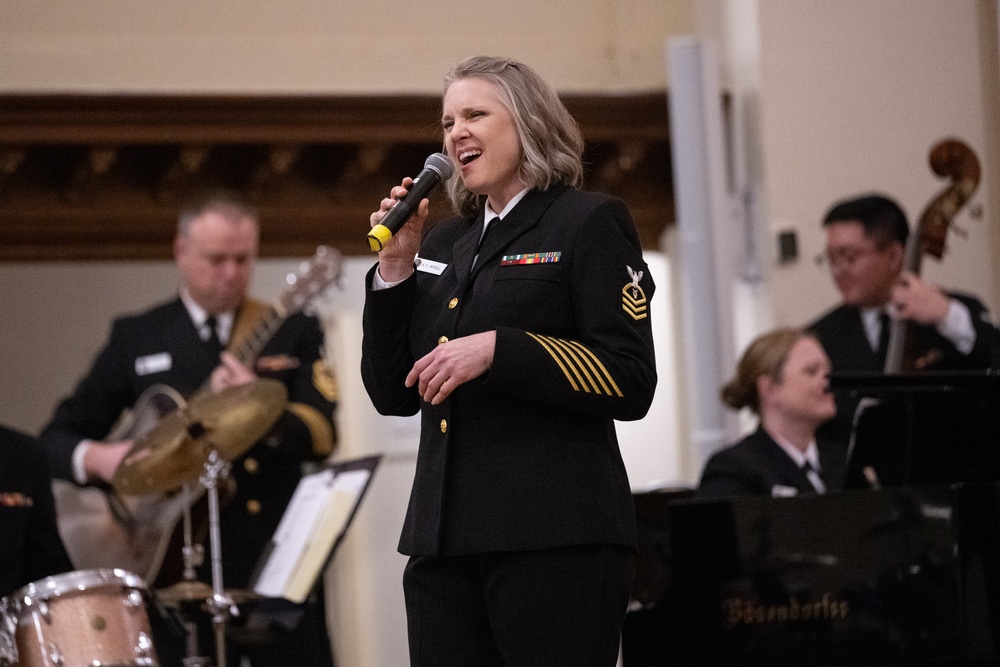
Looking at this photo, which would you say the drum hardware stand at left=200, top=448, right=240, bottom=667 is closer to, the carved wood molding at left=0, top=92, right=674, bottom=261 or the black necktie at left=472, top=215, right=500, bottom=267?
the black necktie at left=472, top=215, right=500, bottom=267

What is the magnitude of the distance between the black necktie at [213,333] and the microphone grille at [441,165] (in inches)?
96.2

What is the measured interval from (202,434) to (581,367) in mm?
2032

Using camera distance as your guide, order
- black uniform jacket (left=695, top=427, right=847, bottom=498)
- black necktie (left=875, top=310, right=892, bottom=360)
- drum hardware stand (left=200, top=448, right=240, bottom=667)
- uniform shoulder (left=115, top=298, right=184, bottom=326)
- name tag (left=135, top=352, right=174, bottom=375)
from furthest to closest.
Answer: black necktie (left=875, top=310, right=892, bottom=360), uniform shoulder (left=115, top=298, right=184, bottom=326), name tag (left=135, top=352, right=174, bottom=375), black uniform jacket (left=695, top=427, right=847, bottom=498), drum hardware stand (left=200, top=448, right=240, bottom=667)

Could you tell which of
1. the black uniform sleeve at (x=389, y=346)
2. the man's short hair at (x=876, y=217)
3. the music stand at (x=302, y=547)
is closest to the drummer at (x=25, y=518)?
the music stand at (x=302, y=547)

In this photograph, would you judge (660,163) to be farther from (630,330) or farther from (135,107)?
(630,330)

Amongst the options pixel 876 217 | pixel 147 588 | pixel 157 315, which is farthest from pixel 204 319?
pixel 876 217

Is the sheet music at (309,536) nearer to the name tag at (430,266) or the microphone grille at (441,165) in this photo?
the name tag at (430,266)

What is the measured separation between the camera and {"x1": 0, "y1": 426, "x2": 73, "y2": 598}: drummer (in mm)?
3576

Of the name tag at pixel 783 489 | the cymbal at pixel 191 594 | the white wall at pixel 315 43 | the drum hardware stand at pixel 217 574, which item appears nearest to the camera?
the drum hardware stand at pixel 217 574

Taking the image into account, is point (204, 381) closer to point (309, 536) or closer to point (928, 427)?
point (309, 536)

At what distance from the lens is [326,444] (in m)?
4.13

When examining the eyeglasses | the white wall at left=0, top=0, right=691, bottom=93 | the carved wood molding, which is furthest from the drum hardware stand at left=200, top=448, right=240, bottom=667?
the eyeglasses

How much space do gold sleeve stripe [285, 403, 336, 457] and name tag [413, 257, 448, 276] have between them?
1.99 metres

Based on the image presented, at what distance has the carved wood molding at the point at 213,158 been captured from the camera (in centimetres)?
541
